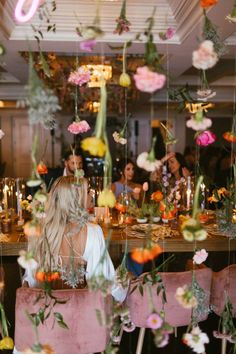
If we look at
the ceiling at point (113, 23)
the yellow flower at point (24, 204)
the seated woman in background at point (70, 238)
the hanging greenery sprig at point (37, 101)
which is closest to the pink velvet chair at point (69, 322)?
the seated woman in background at point (70, 238)

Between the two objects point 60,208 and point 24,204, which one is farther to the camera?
point 24,204

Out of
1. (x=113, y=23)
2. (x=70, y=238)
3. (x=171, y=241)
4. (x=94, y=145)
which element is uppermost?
(x=113, y=23)

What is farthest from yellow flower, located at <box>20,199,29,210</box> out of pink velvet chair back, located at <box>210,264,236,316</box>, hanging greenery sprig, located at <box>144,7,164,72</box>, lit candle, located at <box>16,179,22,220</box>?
hanging greenery sprig, located at <box>144,7,164,72</box>

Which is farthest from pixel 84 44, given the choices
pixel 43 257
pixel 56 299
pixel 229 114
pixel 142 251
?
pixel 229 114

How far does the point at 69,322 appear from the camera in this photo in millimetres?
1778

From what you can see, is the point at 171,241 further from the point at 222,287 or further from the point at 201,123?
the point at 201,123

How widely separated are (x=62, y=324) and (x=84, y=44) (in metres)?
1.13

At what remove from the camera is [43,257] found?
1690 mm

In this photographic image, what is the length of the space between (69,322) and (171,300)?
1.87 ft

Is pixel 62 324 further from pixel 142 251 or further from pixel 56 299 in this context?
pixel 142 251

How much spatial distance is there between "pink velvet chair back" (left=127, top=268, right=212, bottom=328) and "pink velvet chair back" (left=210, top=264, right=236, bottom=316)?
6.7 inches

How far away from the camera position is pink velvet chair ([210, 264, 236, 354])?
217cm

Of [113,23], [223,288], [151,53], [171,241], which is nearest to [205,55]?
[151,53]

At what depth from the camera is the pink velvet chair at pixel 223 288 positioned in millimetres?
2168
